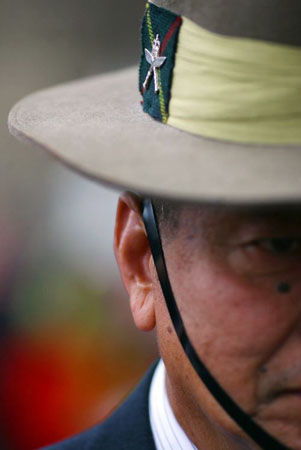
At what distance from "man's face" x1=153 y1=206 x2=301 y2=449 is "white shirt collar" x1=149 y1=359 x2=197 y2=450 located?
32 centimetres

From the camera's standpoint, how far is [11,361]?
4.16m

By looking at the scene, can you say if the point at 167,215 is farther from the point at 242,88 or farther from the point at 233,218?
the point at 242,88

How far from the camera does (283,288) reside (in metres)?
1.55

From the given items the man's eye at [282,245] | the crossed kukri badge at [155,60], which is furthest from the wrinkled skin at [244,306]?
the crossed kukri badge at [155,60]

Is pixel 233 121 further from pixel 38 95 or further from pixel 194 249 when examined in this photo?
pixel 38 95

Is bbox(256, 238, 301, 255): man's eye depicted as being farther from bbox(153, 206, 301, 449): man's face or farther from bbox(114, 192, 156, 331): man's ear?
bbox(114, 192, 156, 331): man's ear

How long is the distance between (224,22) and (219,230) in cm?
44

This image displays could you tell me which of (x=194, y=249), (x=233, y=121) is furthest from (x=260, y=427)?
(x=233, y=121)

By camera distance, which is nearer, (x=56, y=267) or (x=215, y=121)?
(x=215, y=121)

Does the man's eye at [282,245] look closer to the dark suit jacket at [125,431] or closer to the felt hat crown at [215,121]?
the felt hat crown at [215,121]

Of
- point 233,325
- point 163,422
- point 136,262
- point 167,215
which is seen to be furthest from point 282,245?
point 163,422

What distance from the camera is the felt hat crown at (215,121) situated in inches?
52.3

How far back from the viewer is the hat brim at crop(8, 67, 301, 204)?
129 centimetres

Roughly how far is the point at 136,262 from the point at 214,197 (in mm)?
723
